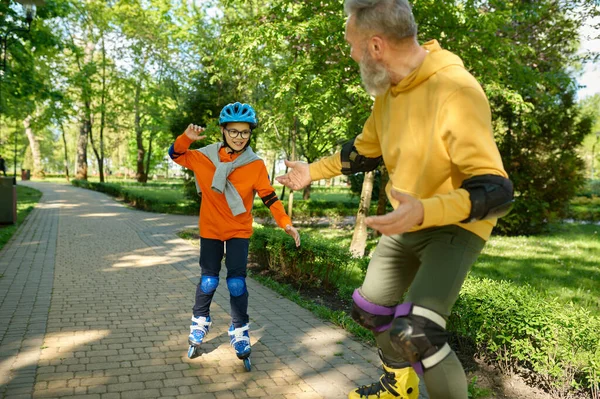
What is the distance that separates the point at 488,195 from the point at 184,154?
8.78 feet

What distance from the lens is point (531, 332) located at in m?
3.68

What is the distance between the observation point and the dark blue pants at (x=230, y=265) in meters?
3.80

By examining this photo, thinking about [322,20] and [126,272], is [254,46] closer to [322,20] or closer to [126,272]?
[322,20]

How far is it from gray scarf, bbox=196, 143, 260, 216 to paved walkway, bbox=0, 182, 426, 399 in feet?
4.25

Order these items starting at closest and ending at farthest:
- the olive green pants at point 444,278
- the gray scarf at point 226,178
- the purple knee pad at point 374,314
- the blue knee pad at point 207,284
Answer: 1. the olive green pants at point 444,278
2. the purple knee pad at point 374,314
3. the gray scarf at point 226,178
4. the blue knee pad at point 207,284

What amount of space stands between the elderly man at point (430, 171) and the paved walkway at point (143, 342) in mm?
1622

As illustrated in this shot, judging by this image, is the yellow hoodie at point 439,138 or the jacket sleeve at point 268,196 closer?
the yellow hoodie at point 439,138

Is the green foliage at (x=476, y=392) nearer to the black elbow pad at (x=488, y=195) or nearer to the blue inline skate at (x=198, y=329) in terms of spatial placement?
the blue inline skate at (x=198, y=329)

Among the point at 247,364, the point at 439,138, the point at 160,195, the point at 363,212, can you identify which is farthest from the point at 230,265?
the point at 160,195

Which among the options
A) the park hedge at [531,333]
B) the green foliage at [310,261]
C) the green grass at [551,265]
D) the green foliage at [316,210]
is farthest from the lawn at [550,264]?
the green foliage at [316,210]

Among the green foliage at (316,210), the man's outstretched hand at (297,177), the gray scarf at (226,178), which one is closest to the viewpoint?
the man's outstretched hand at (297,177)

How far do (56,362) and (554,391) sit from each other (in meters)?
3.80

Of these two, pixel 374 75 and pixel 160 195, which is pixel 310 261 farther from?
pixel 160 195

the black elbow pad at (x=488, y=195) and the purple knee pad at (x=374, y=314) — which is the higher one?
the black elbow pad at (x=488, y=195)
